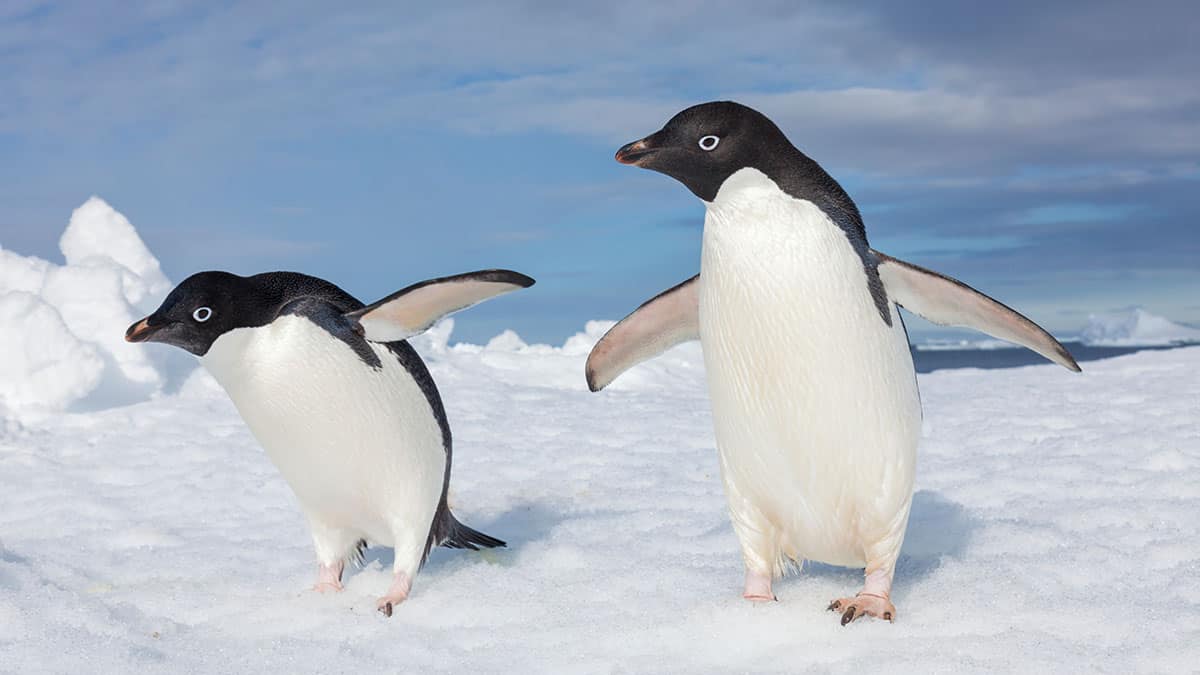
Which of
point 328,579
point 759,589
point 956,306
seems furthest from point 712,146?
point 328,579

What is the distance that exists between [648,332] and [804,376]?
594mm

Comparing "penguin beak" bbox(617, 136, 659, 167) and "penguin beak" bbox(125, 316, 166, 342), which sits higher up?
"penguin beak" bbox(617, 136, 659, 167)

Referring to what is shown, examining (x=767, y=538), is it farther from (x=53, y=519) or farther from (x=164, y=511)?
(x=53, y=519)

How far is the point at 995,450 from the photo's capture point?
561 cm

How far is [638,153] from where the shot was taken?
2.64 metres

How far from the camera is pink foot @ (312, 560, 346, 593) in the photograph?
11.4 ft

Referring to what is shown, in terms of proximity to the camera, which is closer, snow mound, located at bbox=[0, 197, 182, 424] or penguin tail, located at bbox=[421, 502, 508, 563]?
penguin tail, located at bbox=[421, 502, 508, 563]

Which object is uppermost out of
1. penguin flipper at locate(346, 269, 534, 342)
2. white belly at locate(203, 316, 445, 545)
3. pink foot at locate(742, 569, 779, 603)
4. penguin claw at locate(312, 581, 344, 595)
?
penguin flipper at locate(346, 269, 534, 342)

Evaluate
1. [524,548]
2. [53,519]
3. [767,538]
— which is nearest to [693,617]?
[767,538]

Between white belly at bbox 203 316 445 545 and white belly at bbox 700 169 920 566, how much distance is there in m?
1.01

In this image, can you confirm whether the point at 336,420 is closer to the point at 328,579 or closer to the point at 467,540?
the point at 328,579

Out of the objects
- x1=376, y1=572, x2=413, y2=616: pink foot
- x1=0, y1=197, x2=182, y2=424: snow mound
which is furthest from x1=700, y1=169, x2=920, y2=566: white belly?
x1=0, y1=197, x2=182, y2=424: snow mound

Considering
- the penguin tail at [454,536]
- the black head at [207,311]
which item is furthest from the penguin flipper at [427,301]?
the penguin tail at [454,536]

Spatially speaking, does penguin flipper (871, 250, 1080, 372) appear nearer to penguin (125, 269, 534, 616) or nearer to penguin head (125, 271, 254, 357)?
penguin (125, 269, 534, 616)
